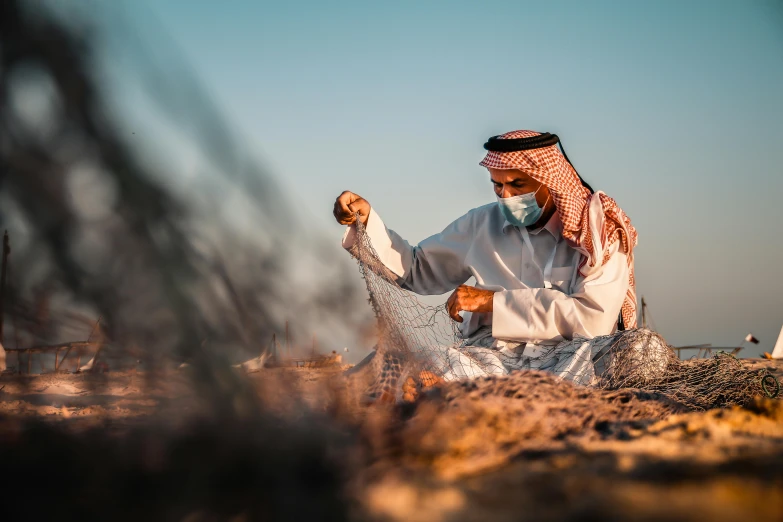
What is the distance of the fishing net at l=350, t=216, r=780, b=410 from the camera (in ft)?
9.34

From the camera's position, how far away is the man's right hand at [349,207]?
3949 millimetres

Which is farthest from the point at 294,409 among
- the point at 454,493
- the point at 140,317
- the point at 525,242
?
the point at 525,242

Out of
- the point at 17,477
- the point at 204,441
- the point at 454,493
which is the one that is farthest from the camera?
the point at 204,441

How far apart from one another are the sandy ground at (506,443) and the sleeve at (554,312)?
1.40 meters

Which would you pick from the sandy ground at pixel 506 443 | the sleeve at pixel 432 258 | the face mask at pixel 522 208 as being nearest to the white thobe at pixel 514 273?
the sleeve at pixel 432 258

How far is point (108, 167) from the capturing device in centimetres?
159

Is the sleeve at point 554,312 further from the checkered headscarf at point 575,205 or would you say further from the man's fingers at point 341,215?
the man's fingers at point 341,215

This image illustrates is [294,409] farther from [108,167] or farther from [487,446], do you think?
[108,167]

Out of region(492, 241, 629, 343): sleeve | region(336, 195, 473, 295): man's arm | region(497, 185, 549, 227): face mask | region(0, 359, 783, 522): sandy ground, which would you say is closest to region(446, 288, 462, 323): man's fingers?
region(492, 241, 629, 343): sleeve

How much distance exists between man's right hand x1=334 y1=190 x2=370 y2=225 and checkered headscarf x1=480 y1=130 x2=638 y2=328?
0.83 meters

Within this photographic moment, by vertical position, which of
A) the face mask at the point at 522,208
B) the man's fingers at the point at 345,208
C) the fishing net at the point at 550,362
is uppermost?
the man's fingers at the point at 345,208

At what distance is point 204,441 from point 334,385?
0.67 meters

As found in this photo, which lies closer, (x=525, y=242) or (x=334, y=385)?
(x=334, y=385)

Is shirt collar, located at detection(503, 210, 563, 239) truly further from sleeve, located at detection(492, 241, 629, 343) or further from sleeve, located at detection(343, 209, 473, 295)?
sleeve, located at detection(343, 209, 473, 295)
